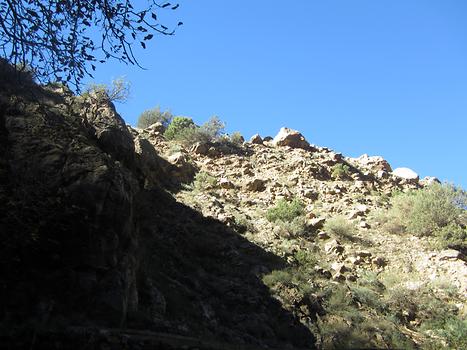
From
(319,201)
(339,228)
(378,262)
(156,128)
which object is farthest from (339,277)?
(156,128)

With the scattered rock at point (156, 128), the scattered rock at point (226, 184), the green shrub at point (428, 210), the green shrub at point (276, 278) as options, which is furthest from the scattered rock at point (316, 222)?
the scattered rock at point (156, 128)

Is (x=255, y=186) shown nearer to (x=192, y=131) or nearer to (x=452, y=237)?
(x=192, y=131)

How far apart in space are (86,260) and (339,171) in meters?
15.2

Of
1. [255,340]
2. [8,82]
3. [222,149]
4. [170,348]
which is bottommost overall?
[170,348]

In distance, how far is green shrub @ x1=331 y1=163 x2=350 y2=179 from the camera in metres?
19.6

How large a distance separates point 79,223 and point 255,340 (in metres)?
4.11

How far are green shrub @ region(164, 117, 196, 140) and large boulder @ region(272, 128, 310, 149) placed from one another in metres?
4.18

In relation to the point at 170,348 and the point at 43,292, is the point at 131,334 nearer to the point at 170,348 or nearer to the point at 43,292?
the point at 170,348

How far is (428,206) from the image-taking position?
16.1 metres

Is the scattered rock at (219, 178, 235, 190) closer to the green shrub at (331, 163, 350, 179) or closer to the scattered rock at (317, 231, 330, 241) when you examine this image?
the scattered rock at (317, 231, 330, 241)

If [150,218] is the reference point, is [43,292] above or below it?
below

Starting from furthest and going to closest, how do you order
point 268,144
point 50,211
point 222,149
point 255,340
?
point 268,144, point 222,149, point 255,340, point 50,211

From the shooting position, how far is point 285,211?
15.4m

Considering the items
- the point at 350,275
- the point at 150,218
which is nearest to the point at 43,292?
the point at 150,218
